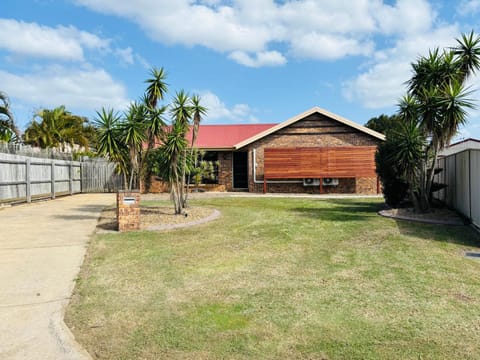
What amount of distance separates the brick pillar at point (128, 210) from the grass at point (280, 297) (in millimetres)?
854

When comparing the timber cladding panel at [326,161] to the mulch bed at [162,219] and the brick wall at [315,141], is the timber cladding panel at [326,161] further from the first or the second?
the mulch bed at [162,219]

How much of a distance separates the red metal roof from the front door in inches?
33.5

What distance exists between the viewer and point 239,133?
78.4 ft

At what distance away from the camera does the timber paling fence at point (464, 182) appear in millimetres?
8562

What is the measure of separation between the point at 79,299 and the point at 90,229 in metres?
4.94

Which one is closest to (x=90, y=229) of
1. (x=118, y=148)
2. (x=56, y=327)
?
(x=118, y=148)

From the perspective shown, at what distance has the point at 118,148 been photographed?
10430 millimetres

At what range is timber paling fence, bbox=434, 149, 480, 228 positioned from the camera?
8562mm

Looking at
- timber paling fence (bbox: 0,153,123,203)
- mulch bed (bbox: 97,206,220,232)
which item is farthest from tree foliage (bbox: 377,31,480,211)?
timber paling fence (bbox: 0,153,123,203)

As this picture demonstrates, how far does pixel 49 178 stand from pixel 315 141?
1370 cm

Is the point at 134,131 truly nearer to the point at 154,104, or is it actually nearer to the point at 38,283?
the point at 154,104

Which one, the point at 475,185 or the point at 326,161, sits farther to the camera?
the point at 326,161

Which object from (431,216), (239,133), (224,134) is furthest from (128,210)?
(239,133)

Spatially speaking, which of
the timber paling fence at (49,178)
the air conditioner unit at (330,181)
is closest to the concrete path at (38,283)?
the timber paling fence at (49,178)
